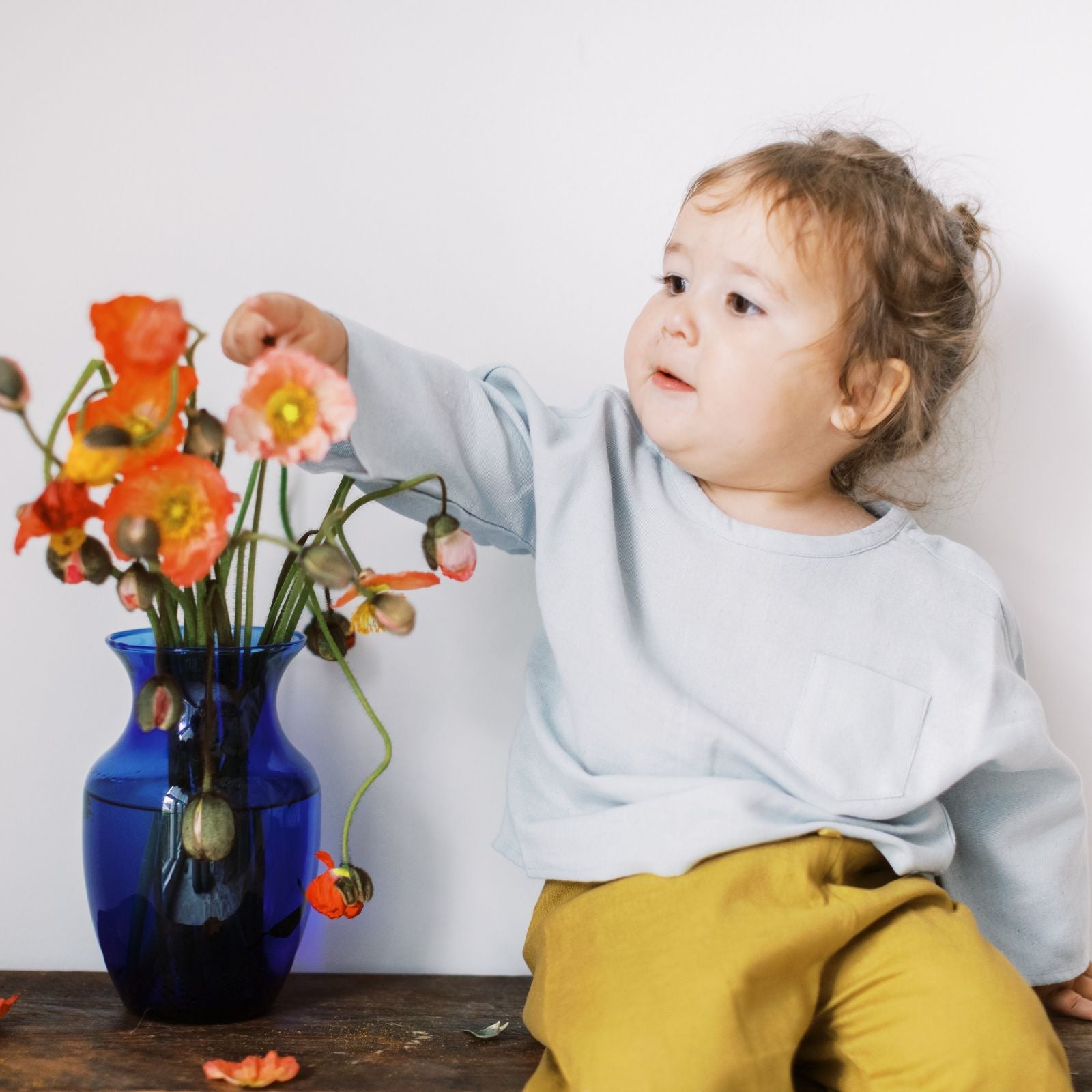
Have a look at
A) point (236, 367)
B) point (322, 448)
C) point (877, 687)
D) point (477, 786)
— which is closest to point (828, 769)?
point (877, 687)

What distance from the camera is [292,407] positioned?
0.69m

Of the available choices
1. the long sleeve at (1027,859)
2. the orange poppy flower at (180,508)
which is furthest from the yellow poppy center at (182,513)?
the long sleeve at (1027,859)

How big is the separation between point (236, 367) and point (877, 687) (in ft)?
2.01

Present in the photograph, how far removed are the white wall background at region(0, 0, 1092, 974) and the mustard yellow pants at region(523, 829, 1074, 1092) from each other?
0.28m

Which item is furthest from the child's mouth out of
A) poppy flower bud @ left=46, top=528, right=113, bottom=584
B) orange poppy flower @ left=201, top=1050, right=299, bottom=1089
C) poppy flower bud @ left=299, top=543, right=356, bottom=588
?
orange poppy flower @ left=201, top=1050, right=299, bottom=1089

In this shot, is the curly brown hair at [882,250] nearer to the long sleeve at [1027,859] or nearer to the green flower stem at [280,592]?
the long sleeve at [1027,859]

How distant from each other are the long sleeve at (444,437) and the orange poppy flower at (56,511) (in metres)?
0.18

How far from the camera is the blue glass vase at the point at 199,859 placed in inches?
33.5

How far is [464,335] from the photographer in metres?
1.11

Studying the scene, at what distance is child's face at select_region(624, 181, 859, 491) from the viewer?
2.97 feet

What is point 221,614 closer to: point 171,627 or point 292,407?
point 171,627

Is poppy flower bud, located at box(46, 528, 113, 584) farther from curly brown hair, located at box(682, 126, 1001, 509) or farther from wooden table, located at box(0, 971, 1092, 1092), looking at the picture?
curly brown hair, located at box(682, 126, 1001, 509)

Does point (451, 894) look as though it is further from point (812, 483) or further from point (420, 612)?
point (812, 483)

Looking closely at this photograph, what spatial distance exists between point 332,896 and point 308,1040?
0.12m
